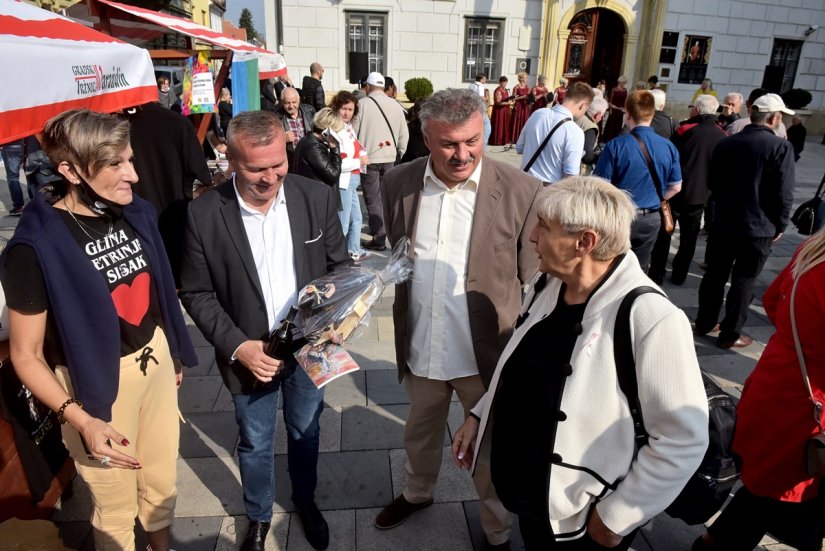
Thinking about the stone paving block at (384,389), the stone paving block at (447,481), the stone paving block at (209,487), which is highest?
the stone paving block at (384,389)

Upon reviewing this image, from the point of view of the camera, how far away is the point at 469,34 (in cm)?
1800

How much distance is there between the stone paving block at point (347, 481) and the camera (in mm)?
2984

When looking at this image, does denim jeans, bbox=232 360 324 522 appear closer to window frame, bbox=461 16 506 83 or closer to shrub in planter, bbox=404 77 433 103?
shrub in planter, bbox=404 77 433 103

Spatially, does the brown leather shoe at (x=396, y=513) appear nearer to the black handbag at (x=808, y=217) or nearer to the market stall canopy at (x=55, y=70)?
the market stall canopy at (x=55, y=70)

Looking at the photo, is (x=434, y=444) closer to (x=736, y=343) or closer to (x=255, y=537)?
(x=255, y=537)

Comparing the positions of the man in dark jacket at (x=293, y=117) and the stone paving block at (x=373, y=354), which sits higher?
the man in dark jacket at (x=293, y=117)

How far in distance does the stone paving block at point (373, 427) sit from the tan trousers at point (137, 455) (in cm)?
123

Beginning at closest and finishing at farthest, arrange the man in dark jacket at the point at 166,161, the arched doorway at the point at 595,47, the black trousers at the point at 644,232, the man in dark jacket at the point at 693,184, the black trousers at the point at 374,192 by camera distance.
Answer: the man in dark jacket at the point at 166,161, the black trousers at the point at 644,232, the man in dark jacket at the point at 693,184, the black trousers at the point at 374,192, the arched doorway at the point at 595,47

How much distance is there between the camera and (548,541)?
1.98 metres

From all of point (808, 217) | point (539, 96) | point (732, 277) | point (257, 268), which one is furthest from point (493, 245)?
point (539, 96)

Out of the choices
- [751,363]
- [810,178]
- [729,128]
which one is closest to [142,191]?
[751,363]

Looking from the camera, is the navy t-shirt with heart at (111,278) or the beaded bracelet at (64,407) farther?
the beaded bracelet at (64,407)

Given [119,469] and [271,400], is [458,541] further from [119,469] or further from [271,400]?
[119,469]

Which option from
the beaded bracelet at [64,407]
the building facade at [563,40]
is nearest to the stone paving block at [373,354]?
the beaded bracelet at [64,407]
